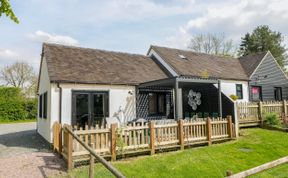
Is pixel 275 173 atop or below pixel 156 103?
below

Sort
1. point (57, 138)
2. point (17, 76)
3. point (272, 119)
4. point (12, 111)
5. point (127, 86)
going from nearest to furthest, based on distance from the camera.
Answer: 1. point (57, 138)
2. point (127, 86)
3. point (272, 119)
4. point (12, 111)
5. point (17, 76)

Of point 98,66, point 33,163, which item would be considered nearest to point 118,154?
point 33,163

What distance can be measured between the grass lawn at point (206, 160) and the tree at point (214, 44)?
35722 mm

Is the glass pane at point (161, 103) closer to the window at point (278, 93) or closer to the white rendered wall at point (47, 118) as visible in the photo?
the white rendered wall at point (47, 118)

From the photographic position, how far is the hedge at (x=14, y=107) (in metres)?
27.0

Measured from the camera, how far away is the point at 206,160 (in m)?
8.58

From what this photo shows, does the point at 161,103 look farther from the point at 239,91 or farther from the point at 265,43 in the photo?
the point at 265,43

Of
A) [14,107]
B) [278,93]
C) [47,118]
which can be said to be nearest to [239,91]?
[278,93]

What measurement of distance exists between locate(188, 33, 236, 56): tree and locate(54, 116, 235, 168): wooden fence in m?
35.8

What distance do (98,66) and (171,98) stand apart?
5.42 m

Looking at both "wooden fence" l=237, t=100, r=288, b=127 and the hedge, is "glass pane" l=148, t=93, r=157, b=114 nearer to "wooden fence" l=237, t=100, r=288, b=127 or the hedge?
"wooden fence" l=237, t=100, r=288, b=127

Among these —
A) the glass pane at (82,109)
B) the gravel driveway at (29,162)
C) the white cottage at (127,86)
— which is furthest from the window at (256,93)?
the gravel driveway at (29,162)

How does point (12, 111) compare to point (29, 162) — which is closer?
point (29, 162)

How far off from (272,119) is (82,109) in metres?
11.2
